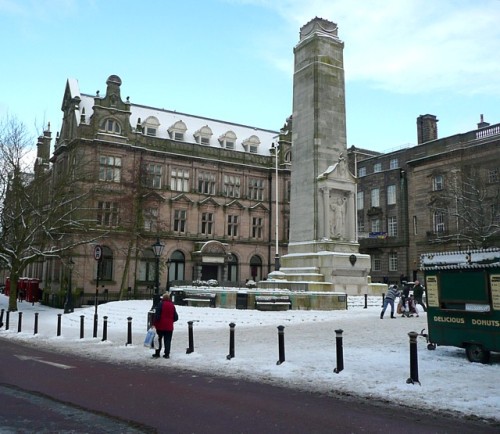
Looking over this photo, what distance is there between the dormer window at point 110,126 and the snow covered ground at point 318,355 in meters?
30.0

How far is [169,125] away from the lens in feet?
198

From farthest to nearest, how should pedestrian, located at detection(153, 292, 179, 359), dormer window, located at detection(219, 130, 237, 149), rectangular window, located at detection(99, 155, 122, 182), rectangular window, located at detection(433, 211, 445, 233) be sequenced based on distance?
dormer window, located at detection(219, 130, 237, 149) < rectangular window, located at detection(433, 211, 445, 233) < rectangular window, located at detection(99, 155, 122, 182) < pedestrian, located at detection(153, 292, 179, 359)

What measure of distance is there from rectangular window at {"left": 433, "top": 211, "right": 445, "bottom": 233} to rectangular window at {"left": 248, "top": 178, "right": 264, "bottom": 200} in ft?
64.4

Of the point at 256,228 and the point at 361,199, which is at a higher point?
the point at 361,199

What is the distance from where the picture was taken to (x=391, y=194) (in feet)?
201

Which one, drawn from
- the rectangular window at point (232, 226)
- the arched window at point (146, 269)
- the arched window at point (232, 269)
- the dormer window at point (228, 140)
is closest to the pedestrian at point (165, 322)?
the arched window at point (146, 269)

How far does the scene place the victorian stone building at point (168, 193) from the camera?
158 ft

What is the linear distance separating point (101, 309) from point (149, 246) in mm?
21278

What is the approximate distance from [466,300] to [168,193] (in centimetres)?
4541

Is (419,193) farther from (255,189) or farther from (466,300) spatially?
(466,300)

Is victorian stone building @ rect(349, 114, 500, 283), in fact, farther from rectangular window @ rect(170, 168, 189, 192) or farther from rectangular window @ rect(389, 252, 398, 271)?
rectangular window @ rect(170, 168, 189, 192)

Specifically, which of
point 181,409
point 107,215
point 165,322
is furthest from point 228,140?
point 181,409

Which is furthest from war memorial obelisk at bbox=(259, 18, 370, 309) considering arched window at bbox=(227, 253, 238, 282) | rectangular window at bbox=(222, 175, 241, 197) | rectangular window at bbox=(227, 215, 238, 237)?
rectangular window at bbox=(222, 175, 241, 197)

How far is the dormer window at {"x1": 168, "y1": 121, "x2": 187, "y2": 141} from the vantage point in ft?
192
